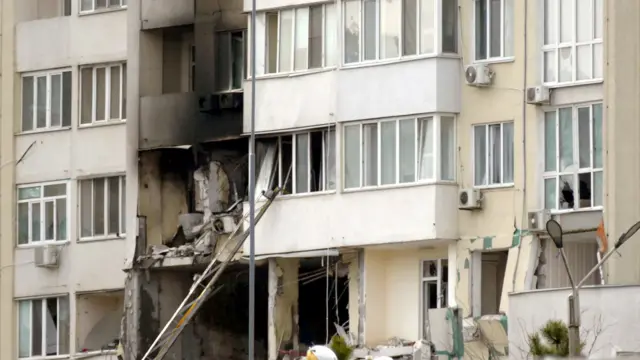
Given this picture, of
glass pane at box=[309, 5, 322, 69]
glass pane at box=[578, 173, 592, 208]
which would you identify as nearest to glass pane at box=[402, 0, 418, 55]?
glass pane at box=[309, 5, 322, 69]

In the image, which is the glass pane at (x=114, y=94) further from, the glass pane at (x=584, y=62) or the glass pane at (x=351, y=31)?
the glass pane at (x=584, y=62)

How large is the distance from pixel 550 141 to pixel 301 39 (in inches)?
296

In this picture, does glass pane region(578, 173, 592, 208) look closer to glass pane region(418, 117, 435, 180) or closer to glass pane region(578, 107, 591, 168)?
glass pane region(578, 107, 591, 168)

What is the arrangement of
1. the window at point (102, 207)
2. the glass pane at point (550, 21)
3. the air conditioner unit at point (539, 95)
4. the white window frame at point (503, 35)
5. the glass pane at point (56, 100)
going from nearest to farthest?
the air conditioner unit at point (539, 95), the glass pane at point (550, 21), the white window frame at point (503, 35), the window at point (102, 207), the glass pane at point (56, 100)

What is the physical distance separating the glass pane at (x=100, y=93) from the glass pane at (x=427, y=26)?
11.8 m

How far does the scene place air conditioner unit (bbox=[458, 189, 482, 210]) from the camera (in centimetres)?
5503

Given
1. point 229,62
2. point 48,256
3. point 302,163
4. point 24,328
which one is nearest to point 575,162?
point 302,163

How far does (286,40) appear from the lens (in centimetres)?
5909

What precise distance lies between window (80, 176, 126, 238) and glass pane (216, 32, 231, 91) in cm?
499

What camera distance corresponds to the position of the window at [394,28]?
5588 centimetres

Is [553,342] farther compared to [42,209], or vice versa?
[42,209]

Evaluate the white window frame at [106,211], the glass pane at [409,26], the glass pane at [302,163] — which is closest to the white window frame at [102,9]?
the white window frame at [106,211]

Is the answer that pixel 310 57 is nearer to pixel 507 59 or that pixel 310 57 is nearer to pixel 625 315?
pixel 507 59

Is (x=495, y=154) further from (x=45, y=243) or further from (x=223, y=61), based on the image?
(x=45, y=243)
